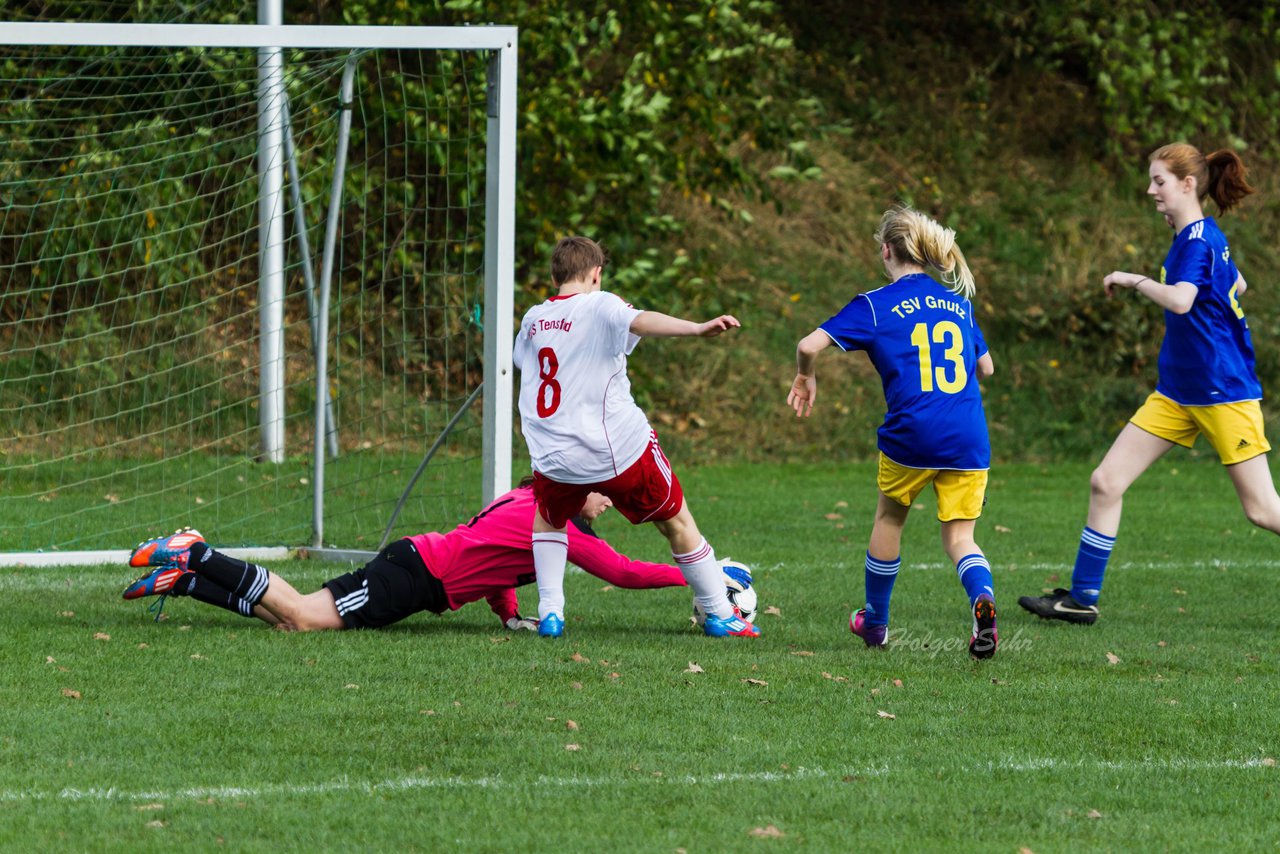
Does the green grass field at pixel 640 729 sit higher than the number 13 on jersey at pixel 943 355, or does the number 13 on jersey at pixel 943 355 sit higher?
the number 13 on jersey at pixel 943 355

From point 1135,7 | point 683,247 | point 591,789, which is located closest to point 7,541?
point 591,789

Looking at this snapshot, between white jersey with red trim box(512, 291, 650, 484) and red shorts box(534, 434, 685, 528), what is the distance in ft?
0.15

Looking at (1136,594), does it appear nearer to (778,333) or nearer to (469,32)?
(469,32)

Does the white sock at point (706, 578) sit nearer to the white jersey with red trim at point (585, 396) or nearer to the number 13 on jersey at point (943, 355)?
the white jersey with red trim at point (585, 396)

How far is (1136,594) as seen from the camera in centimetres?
753

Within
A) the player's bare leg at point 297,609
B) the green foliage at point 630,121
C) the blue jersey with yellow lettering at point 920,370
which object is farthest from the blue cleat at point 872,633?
the green foliage at point 630,121

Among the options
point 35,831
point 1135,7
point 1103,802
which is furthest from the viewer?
point 1135,7

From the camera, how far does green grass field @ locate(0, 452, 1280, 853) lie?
3732 millimetres

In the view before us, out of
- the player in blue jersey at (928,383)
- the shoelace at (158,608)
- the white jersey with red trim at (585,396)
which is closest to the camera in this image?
the player in blue jersey at (928,383)

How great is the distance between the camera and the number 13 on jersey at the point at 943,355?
560 centimetres

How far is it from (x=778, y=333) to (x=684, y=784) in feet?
38.3

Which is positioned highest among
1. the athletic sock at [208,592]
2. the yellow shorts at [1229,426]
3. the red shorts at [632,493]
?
the yellow shorts at [1229,426]

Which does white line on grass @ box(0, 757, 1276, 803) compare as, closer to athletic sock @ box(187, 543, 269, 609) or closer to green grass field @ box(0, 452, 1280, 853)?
green grass field @ box(0, 452, 1280, 853)

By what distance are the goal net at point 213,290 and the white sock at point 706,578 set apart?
8.92ft
